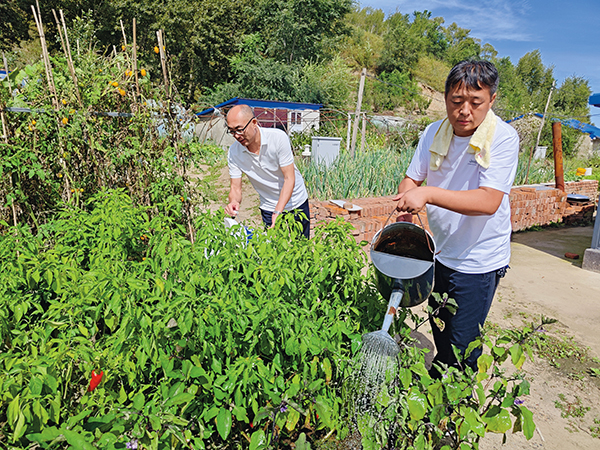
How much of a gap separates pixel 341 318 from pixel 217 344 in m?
0.56

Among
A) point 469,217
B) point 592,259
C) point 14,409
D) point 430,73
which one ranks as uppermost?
point 430,73

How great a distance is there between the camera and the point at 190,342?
1310mm

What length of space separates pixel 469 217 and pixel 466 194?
243 millimetres

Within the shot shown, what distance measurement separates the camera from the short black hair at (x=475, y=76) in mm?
1374

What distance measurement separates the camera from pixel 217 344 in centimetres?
132

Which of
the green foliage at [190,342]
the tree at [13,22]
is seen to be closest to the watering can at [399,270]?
the green foliage at [190,342]

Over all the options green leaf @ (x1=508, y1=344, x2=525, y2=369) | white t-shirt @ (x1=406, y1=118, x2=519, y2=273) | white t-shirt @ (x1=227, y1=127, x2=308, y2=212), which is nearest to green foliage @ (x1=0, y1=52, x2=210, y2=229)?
white t-shirt @ (x1=227, y1=127, x2=308, y2=212)

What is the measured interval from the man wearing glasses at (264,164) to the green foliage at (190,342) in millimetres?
789

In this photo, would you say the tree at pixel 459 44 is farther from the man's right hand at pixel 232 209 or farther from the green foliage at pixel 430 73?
the man's right hand at pixel 232 209

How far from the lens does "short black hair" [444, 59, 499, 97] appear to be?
1374 millimetres

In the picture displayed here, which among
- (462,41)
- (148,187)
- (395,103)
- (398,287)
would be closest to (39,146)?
(148,187)

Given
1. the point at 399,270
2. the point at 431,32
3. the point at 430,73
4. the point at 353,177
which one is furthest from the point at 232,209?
the point at 431,32

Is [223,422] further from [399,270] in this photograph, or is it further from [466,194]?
[466,194]

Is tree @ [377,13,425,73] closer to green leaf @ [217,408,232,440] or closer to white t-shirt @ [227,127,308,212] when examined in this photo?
white t-shirt @ [227,127,308,212]
